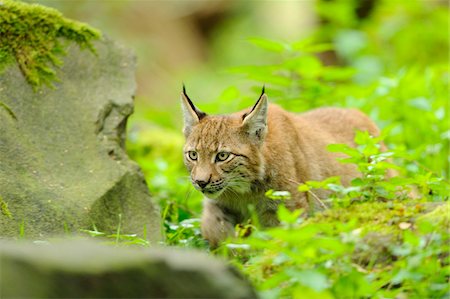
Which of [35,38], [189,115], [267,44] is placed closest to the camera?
[35,38]

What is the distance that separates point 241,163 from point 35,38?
1.97 meters

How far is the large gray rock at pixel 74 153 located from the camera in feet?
18.8

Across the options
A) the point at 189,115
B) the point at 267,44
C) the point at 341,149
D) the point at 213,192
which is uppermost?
the point at 267,44

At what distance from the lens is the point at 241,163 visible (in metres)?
6.38

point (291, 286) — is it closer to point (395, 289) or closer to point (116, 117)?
point (395, 289)

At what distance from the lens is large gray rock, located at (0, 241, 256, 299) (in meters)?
3.15

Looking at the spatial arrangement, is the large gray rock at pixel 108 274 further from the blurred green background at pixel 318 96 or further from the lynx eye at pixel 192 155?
the lynx eye at pixel 192 155

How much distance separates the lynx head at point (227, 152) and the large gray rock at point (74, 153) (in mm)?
543

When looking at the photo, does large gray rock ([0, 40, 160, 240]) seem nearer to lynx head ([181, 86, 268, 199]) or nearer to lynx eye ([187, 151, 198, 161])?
lynx eye ([187, 151, 198, 161])

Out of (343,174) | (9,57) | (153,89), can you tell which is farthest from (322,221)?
(153,89)

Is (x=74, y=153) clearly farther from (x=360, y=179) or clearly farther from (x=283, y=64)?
(x=283, y=64)

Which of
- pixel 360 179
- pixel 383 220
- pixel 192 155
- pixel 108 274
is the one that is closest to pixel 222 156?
pixel 192 155

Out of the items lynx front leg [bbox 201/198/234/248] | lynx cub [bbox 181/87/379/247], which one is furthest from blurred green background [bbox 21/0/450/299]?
lynx cub [bbox 181/87/379/247]

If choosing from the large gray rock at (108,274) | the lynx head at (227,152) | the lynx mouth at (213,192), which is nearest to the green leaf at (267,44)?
the lynx head at (227,152)
